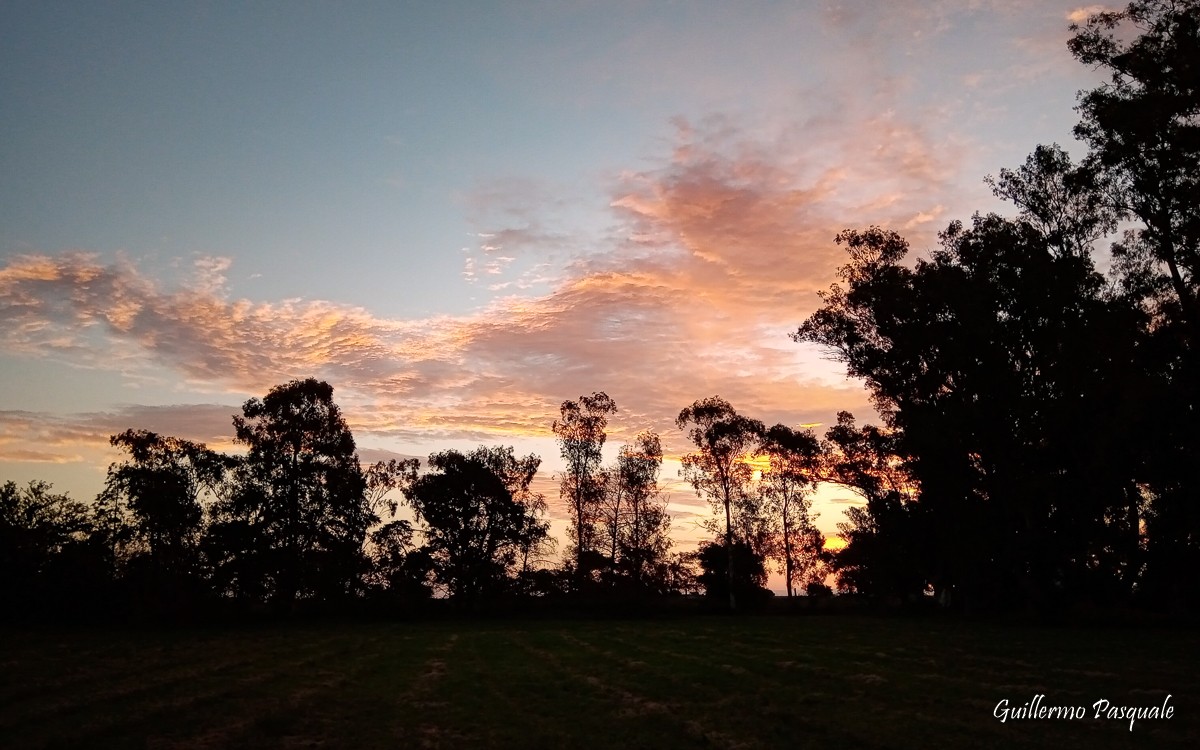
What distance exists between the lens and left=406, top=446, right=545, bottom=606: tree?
194 ft

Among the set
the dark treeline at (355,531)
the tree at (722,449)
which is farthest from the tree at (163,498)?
the tree at (722,449)

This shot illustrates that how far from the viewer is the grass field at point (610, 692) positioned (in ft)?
43.9

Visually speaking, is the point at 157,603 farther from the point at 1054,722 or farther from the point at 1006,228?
the point at 1006,228

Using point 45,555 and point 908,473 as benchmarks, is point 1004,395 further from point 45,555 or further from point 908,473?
point 45,555

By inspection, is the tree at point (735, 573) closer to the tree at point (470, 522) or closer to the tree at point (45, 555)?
the tree at point (470, 522)

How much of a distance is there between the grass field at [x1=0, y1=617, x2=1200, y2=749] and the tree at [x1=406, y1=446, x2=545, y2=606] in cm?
2768

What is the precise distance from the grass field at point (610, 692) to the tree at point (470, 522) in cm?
2768

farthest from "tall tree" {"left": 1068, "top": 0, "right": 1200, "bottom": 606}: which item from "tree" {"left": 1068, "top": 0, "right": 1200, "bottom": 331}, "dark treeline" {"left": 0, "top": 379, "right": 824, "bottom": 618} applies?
"dark treeline" {"left": 0, "top": 379, "right": 824, "bottom": 618}

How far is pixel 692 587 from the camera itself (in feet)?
200

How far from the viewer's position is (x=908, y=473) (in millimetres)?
44500

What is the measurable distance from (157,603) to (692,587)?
3941 centimetres

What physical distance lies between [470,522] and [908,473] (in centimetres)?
3417

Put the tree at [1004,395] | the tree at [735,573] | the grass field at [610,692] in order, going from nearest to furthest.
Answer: the grass field at [610,692], the tree at [1004,395], the tree at [735,573]

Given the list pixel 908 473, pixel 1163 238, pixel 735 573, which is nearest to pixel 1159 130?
pixel 1163 238
